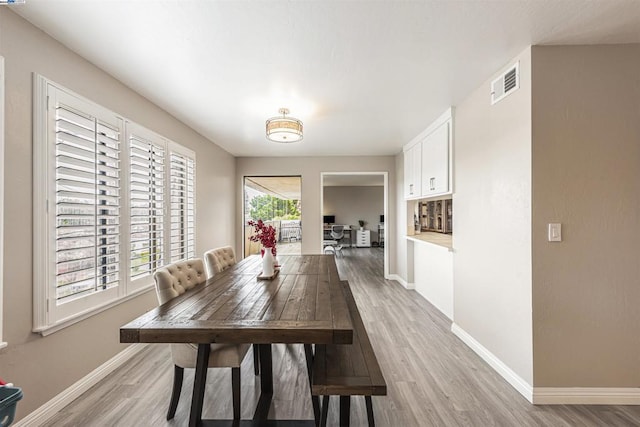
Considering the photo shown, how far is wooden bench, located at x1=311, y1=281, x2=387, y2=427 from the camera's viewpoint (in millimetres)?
1327

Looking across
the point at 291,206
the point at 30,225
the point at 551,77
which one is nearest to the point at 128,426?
the point at 30,225

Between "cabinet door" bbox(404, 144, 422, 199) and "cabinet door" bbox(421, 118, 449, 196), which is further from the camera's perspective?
"cabinet door" bbox(404, 144, 422, 199)

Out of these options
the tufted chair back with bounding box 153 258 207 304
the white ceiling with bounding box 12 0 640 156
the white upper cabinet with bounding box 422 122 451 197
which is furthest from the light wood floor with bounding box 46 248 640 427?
the white ceiling with bounding box 12 0 640 156

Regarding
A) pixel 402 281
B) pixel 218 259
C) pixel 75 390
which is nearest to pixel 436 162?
pixel 402 281

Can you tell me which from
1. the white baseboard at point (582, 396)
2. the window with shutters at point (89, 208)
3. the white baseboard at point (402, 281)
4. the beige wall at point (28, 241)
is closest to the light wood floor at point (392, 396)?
the white baseboard at point (582, 396)

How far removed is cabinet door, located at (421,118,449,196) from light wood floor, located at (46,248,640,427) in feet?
5.76

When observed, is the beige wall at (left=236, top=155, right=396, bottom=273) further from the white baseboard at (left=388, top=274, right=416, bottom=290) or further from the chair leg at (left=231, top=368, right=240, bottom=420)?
the chair leg at (left=231, top=368, right=240, bottom=420)

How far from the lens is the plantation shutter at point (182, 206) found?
3.37 meters

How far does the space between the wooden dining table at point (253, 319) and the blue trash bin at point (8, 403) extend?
381 mm

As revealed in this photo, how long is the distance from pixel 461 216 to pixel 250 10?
2.62m

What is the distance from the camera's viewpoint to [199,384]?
1558 millimetres

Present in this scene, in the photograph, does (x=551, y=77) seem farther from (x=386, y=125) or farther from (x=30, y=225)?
(x=30, y=225)

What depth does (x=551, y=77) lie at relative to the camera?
2.00 meters

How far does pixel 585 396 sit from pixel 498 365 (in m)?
0.52
